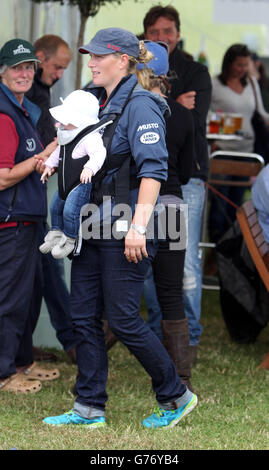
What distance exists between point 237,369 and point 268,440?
1.34 metres

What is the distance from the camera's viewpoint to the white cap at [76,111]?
3.42 metres

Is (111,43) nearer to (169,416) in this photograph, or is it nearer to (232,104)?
(169,416)

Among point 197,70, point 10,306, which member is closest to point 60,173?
point 10,306

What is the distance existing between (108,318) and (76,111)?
880 mm

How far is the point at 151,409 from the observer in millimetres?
4164

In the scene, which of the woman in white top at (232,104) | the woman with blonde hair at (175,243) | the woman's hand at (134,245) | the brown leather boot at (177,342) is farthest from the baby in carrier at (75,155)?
the woman in white top at (232,104)

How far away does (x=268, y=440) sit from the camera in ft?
12.0

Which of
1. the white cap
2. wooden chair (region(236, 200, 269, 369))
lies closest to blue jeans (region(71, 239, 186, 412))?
the white cap

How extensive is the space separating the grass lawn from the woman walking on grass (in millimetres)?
145

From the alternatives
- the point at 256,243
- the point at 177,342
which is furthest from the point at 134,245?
the point at 256,243

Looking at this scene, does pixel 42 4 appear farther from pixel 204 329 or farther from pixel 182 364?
pixel 182 364

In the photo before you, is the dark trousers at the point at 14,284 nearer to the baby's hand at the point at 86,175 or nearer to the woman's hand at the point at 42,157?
the woman's hand at the point at 42,157

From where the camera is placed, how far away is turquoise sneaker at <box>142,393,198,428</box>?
3773mm

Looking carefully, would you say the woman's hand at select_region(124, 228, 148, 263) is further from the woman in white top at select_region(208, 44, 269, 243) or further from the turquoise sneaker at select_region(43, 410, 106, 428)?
the woman in white top at select_region(208, 44, 269, 243)
